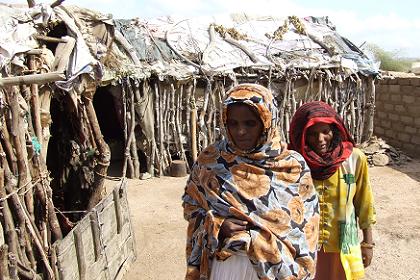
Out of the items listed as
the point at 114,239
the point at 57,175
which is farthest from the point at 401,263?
the point at 57,175

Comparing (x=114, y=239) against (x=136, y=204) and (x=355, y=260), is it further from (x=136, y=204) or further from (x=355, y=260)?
(x=136, y=204)

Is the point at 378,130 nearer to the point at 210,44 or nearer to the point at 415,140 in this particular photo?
the point at 415,140

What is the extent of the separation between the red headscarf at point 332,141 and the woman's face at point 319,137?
0.02m

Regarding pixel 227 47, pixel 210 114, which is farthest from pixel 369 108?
pixel 210 114

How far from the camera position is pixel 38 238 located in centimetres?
306

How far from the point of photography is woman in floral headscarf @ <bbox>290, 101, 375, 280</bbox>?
2.27m

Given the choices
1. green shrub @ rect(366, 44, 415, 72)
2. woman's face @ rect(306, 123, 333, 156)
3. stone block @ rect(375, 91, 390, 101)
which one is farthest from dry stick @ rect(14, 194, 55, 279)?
green shrub @ rect(366, 44, 415, 72)

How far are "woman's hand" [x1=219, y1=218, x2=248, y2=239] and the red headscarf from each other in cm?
62

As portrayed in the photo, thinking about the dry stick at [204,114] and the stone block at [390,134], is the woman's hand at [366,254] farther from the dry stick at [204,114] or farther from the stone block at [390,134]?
the stone block at [390,134]

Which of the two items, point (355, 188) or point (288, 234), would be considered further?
point (355, 188)

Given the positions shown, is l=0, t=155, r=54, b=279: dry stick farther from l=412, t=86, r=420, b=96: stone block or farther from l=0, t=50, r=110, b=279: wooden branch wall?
l=412, t=86, r=420, b=96: stone block

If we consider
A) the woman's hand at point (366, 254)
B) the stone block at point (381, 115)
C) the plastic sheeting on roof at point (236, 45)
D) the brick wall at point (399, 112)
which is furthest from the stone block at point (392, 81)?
the woman's hand at point (366, 254)

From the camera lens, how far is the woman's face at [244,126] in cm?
181

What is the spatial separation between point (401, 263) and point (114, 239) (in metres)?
2.85
